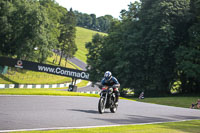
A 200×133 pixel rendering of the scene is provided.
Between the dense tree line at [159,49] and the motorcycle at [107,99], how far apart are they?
2846 cm

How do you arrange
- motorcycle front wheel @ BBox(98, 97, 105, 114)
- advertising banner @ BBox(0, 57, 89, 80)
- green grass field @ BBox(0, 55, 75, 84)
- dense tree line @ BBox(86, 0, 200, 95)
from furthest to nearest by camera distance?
green grass field @ BBox(0, 55, 75, 84) → advertising banner @ BBox(0, 57, 89, 80) → dense tree line @ BBox(86, 0, 200, 95) → motorcycle front wheel @ BBox(98, 97, 105, 114)

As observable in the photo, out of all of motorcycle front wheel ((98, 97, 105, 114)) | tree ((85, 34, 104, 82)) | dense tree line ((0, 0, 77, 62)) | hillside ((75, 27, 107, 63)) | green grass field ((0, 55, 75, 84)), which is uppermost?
hillside ((75, 27, 107, 63))

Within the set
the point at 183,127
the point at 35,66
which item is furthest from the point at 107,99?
the point at 35,66

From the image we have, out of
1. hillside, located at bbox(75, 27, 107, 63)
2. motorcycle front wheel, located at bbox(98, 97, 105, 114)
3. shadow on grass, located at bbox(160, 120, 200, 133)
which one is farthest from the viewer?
hillside, located at bbox(75, 27, 107, 63)

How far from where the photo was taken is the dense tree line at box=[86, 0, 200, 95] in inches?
1689

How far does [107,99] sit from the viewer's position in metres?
14.4

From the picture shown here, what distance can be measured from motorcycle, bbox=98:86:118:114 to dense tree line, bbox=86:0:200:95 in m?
28.5

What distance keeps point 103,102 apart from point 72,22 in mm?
79291

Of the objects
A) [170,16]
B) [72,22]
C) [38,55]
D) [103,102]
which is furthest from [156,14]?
[72,22]

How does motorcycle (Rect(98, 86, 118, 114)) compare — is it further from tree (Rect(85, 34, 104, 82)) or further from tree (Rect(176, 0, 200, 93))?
tree (Rect(85, 34, 104, 82))

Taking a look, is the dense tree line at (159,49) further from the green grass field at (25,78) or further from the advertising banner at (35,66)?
the green grass field at (25,78)

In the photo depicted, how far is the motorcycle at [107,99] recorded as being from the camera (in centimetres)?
1371

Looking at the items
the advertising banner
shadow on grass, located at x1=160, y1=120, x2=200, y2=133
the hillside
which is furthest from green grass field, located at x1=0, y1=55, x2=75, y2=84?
the hillside

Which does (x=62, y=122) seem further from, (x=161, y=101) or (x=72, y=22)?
(x=72, y=22)
